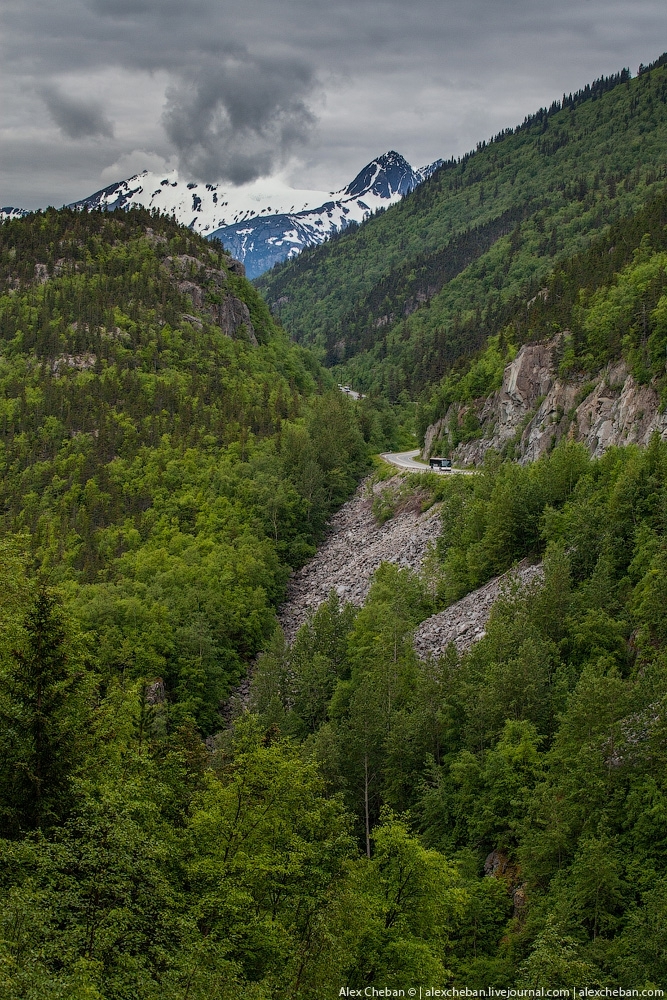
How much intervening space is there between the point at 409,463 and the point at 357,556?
807 inches

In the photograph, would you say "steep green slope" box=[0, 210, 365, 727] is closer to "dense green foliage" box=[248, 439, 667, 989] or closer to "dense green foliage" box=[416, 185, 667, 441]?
"dense green foliage" box=[248, 439, 667, 989]

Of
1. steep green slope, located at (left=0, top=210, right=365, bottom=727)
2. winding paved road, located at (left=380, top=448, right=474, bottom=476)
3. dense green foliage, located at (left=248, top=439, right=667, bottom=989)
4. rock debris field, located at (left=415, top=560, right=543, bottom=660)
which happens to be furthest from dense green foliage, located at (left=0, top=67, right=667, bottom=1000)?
winding paved road, located at (left=380, top=448, right=474, bottom=476)

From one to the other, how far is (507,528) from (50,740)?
4032 cm

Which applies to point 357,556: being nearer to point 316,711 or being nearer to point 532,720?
point 316,711

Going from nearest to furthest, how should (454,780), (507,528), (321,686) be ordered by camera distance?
(454,780) → (321,686) → (507,528)

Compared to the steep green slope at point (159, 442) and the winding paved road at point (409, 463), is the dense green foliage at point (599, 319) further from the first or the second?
the steep green slope at point (159, 442)

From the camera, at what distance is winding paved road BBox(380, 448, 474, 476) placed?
261 feet

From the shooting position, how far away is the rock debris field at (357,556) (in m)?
69.2

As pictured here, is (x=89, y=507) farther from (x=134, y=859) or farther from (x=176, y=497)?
(x=134, y=859)

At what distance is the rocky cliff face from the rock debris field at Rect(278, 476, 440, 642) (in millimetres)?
10170

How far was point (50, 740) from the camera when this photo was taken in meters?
19.7

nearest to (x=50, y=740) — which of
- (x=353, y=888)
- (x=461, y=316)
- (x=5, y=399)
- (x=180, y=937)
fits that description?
(x=180, y=937)

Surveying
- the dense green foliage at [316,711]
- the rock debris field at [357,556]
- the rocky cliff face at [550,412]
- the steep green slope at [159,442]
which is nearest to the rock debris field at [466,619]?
the dense green foliage at [316,711]

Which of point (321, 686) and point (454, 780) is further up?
point (321, 686)
